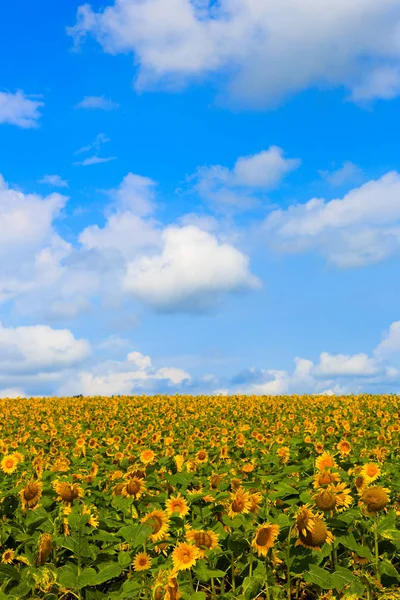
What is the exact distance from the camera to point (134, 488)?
4688mm

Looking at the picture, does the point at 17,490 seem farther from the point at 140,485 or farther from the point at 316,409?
the point at 316,409

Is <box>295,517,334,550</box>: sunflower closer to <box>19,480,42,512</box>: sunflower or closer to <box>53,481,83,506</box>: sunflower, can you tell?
<box>53,481,83,506</box>: sunflower

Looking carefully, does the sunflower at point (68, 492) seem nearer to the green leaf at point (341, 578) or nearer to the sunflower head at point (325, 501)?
the sunflower head at point (325, 501)

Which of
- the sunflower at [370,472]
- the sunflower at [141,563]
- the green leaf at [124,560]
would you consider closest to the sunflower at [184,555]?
the sunflower at [141,563]

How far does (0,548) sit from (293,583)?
2.66m

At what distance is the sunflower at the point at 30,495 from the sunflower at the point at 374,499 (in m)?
2.58

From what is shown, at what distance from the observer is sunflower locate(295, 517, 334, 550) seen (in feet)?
12.9

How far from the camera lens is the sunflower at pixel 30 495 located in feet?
15.9

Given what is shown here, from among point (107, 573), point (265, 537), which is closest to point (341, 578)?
point (265, 537)

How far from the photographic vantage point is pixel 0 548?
532 centimetres

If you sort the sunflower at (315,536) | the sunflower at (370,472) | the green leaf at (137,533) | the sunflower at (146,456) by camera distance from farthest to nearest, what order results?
the sunflower at (146,456)
the sunflower at (370,472)
the green leaf at (137,533)
the sunflower at (315,536)

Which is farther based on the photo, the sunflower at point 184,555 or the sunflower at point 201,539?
the sunflower at point 201,539

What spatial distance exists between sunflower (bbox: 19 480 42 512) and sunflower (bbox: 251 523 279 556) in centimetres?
189

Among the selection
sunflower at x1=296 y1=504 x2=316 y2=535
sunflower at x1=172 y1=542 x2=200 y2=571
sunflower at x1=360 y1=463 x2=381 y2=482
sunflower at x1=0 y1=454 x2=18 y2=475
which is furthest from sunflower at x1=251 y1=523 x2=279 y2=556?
sunflower at x1=0 y1=454 x2=18 y2=475
